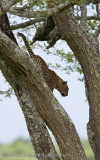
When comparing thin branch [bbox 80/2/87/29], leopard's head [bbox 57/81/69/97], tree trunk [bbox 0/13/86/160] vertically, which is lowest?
tree trunk [bbox 0/13/86/160]

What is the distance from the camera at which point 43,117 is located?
5.21 meters

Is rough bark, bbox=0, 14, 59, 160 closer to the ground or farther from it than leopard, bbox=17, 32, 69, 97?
closer to the ground

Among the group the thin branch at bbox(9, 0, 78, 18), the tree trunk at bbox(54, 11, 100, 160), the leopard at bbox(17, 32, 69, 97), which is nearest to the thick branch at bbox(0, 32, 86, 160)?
the thin branch at bbox(9, 0, 78, 18)

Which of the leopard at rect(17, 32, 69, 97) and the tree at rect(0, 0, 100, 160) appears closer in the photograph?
the tree at rect(0, 0, 100, 160)

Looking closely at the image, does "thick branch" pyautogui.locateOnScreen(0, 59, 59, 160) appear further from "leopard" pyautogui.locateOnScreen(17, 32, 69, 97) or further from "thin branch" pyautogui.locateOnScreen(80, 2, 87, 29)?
"thin branch" pyautogui.locateOnScreen(80, 2, 87, 29)

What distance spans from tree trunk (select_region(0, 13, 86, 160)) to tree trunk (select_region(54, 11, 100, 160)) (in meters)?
0.90

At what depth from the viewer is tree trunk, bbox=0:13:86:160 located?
5.09m

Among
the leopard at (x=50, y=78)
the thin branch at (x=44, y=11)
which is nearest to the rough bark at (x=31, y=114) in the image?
the thin branch at (x=44, y=11)

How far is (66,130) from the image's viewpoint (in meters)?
5.18

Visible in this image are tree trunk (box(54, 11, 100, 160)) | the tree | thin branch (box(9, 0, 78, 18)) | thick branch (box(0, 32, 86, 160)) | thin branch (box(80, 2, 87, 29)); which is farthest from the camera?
thin branch (box(80, 2, 87, 29))

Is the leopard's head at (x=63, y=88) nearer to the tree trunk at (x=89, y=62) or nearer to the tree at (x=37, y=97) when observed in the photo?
the tree trunk at (x=89, y=62)

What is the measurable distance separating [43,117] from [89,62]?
1.48m

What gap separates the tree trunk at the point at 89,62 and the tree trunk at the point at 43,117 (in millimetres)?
903

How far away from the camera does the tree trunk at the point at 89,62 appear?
6.00 m
